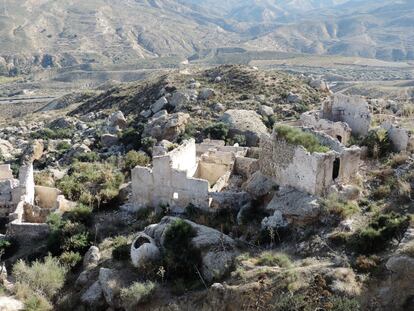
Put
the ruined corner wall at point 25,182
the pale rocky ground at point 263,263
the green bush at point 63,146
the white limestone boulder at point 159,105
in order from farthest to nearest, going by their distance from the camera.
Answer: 1. the white limestone boulder at point 159,105
2. the green bush at point 63,146
3. the ruined corner wall at point 25,182
4. the pale rocky ground at point 263,263

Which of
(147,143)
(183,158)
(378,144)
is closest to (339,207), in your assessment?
(378,144)

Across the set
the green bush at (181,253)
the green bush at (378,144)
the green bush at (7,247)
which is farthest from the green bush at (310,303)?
the green bush at (7,247)

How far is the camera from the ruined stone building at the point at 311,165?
15648 millimetres

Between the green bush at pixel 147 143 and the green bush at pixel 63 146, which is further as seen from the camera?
the green bush at pixel 63 146

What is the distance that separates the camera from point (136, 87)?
58.2 metres

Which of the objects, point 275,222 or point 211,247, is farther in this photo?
point 275,222

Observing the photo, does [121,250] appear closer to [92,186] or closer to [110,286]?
[110,286]

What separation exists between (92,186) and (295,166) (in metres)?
9.33

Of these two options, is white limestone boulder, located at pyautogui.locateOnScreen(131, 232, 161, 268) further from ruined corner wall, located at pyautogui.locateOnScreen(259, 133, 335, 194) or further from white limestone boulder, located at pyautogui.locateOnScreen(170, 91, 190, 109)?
white limestone boulder, located at pyautogui.locateOnScreen(170, 91, 190, 109)

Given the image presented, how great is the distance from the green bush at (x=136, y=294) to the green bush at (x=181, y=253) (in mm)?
755

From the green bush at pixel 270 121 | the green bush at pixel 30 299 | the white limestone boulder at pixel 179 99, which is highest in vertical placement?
the green bush at pixel 30 299

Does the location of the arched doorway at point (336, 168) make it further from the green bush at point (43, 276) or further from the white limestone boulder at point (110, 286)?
the green bush at point (43, 276)

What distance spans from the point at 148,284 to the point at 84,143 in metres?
23.0

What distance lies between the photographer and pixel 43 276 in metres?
15.4
